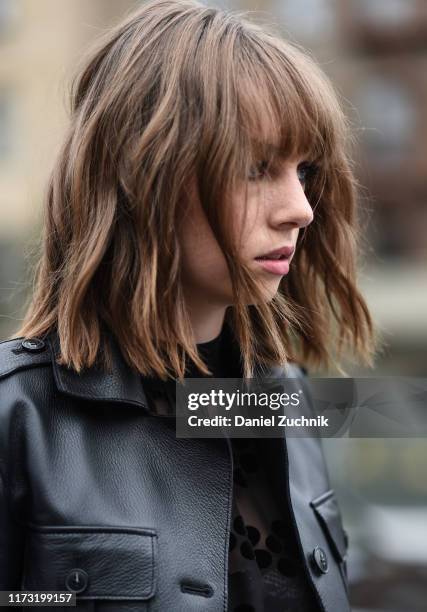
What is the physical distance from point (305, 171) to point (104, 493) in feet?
2.88

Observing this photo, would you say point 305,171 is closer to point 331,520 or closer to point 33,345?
point 33,345

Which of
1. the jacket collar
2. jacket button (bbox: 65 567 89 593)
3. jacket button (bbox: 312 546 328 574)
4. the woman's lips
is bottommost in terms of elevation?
jacket button (bbox: 65 567 89 593)

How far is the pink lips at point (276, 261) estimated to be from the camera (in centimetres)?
188

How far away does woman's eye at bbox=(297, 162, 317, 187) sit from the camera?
1.96 metres

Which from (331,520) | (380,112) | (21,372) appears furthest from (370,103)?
(21,372)

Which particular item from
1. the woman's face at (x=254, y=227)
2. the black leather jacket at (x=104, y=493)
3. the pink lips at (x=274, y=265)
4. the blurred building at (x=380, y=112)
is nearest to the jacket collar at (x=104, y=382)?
the black leather jacket at (x=104, y=493)

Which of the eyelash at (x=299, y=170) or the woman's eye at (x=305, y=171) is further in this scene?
the woman's eye at (x=305, y=171)

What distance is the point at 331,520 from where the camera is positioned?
2.27 meters

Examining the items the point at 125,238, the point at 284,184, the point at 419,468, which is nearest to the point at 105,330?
the point at 125,238

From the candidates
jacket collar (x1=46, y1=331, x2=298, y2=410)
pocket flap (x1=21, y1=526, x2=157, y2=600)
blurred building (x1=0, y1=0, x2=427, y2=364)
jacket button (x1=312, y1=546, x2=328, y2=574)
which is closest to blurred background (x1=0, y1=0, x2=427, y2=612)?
blurred building (x1=0, y1=0, x2=427, y2=364)

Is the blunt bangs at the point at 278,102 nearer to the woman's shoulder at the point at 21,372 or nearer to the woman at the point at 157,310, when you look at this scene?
the woman at the point at 157,310

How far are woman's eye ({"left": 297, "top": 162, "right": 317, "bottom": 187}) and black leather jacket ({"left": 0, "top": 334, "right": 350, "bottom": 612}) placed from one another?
1.94 ft

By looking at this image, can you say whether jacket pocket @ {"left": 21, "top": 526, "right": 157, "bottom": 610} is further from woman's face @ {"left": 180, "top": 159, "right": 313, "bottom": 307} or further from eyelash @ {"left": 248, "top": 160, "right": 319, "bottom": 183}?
eyelash @ {"left": 248, "top": 160, "right": 319, "bottom": 183}

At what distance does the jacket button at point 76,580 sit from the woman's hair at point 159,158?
413 millimetres
